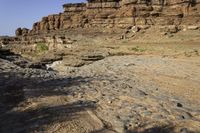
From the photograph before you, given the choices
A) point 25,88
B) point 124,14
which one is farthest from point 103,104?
point 124,14

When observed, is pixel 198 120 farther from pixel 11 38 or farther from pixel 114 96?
pixel 11 38

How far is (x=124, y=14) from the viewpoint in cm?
5091

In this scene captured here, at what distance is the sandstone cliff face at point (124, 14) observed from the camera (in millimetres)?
45625

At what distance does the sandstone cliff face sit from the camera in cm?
4562

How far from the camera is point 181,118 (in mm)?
8938

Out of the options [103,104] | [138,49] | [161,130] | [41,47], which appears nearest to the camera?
[161,130]

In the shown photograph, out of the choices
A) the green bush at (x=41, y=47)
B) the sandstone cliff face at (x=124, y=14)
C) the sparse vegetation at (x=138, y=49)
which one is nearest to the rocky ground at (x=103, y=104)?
the sparse vegetation at (x=138, y=49)

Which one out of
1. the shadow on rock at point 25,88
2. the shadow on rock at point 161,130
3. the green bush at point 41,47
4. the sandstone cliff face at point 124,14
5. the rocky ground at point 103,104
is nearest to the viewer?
the shadow on rock at point 161,130

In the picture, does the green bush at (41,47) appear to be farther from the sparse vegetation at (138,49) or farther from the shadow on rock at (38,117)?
the shadow on rock at (38,117)

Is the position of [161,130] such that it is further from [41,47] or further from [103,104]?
[41,47]

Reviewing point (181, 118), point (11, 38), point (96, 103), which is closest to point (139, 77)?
point (96, 103)

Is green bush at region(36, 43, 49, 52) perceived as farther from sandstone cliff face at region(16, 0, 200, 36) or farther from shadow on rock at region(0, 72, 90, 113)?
shadow on rock at region(0, 72, 90, 113)

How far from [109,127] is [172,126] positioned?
1.47 meters

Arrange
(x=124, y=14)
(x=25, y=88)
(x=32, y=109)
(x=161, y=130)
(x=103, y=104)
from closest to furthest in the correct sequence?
(x=161, y=130)
(x=32, y=109)
(x=103, y=104)
(x=25, y=88)
(x=124, y=14)
